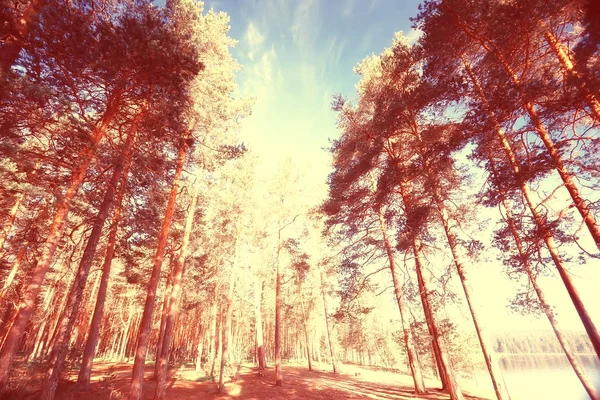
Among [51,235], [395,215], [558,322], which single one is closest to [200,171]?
[51,235]

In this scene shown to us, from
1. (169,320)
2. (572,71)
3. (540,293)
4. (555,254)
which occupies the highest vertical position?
(572,71)

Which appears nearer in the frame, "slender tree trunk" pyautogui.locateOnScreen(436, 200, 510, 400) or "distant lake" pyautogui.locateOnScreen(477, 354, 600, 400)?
"slender tree trunk" pyautogui.locateOnScreen(436, 200, 510, 400)

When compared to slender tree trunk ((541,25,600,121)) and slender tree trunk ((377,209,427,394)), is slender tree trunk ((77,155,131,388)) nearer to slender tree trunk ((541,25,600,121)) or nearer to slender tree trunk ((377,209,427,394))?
slender tree trunk ((377,209,427,394))

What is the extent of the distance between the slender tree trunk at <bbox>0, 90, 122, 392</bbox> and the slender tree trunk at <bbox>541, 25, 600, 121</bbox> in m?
11.6

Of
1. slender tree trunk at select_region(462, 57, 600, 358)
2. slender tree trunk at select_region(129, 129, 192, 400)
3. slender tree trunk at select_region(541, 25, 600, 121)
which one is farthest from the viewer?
slender tree trunk at select_region(129, 129, 192, 400)

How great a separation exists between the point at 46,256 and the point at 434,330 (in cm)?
1234

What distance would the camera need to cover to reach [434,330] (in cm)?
908

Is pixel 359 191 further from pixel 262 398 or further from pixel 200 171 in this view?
pixel 262 398

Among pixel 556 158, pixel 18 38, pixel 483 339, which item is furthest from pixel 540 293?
pixel 18 38

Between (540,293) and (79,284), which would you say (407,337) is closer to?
(540,293)

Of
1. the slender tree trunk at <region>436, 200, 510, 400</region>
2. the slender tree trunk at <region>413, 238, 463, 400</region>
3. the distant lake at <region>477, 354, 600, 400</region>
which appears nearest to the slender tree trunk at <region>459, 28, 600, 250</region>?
the slender tree trunk at <region>436, 200, 510, 400</region>

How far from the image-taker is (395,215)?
10.4 metres

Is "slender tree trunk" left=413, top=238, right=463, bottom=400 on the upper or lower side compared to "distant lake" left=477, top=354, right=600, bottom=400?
upper

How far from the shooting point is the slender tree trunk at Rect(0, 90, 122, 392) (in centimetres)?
624
